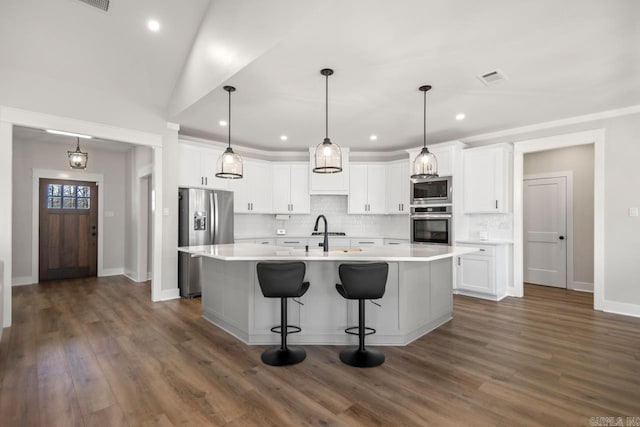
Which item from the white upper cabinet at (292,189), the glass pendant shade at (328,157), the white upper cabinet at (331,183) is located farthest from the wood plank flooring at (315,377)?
the white upper cabinet at (331,183)

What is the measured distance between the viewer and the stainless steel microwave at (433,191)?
5.17 m

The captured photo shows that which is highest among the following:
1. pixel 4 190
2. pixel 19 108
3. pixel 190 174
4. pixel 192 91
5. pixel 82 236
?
pixel 192 91

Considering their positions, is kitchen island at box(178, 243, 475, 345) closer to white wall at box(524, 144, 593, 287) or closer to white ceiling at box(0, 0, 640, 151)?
white ceiling at box(0, 0, 640, 151)

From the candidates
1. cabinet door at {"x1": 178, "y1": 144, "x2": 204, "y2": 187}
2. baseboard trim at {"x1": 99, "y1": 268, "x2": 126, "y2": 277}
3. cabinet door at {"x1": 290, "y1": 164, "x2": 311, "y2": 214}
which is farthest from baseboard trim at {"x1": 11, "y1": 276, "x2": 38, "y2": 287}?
cabinet door at {"x1": 290, "y1": 164, "x2": 311, "y2": 214}

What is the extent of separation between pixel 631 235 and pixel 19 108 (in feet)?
24.4

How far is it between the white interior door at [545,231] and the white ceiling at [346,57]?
1802mm

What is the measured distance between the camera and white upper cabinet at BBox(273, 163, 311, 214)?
6.31 metres

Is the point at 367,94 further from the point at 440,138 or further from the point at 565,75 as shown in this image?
the point at 440,138

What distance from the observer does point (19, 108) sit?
3.56m

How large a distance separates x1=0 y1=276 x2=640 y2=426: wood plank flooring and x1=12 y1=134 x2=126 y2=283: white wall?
302cm

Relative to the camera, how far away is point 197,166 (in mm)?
5156

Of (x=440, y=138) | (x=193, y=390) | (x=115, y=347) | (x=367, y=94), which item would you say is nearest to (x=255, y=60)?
(x=367, y=94)

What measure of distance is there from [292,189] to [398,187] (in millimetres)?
2077

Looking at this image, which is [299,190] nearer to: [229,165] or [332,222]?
[332,222]
